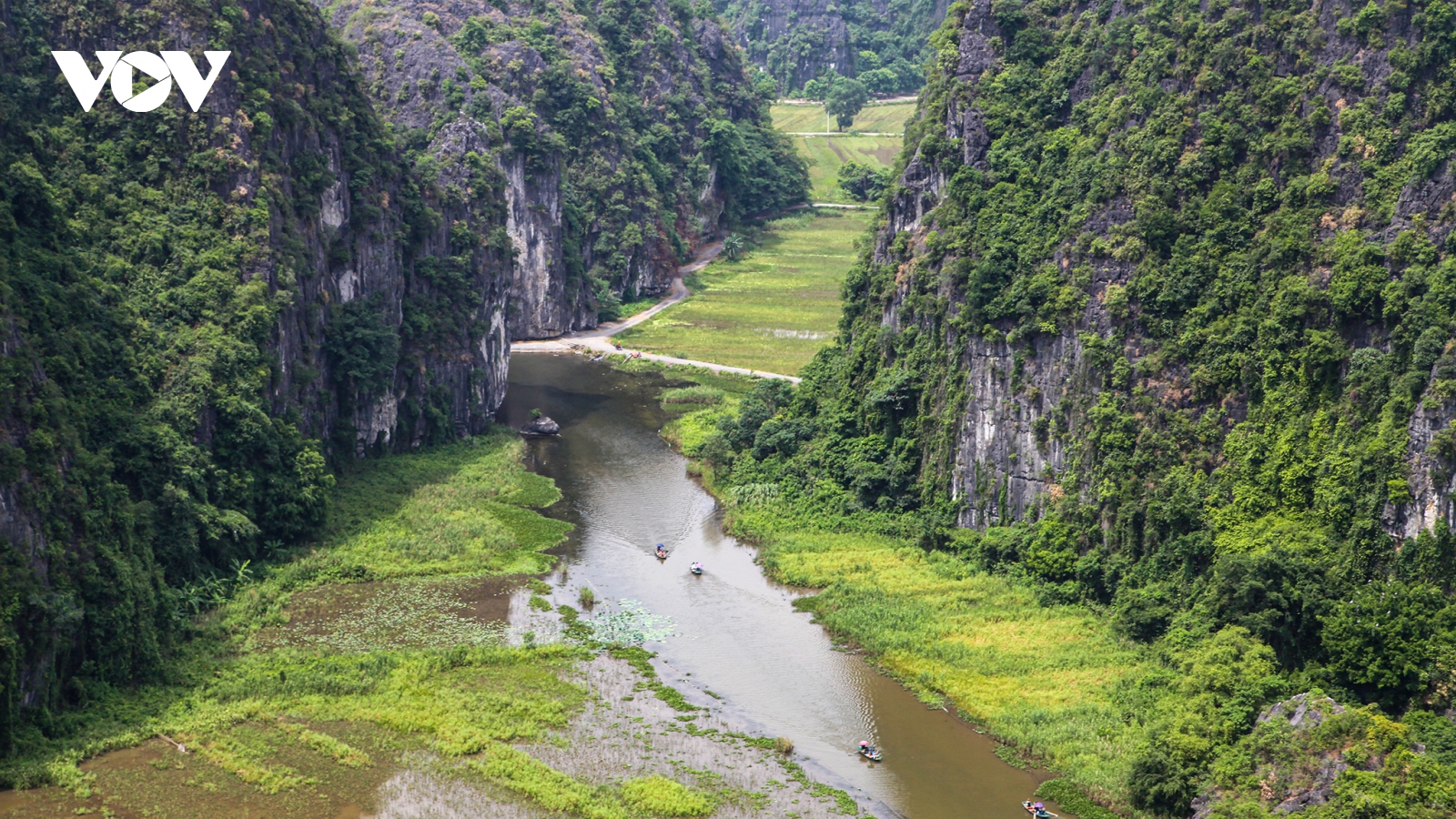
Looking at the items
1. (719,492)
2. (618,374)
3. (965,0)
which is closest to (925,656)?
(719,492)

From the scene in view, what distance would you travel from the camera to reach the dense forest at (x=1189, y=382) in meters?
51.4

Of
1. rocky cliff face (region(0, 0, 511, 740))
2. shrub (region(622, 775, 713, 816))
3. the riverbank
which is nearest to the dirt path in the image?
rocky cliff face (region(0, 0, 511, 740))

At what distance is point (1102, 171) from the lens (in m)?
72.8

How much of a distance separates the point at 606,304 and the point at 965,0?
53044mm

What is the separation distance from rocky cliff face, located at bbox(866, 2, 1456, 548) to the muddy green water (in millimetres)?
13779

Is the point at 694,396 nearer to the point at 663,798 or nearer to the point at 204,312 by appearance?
the point at 204,312

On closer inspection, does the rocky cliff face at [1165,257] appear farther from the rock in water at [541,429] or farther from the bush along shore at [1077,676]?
the rock in water at [541,429]

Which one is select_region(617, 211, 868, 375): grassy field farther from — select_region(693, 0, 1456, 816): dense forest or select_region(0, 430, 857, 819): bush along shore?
select_region(0, 430, 857, 819): bush along shore

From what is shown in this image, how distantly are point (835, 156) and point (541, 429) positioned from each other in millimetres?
100232

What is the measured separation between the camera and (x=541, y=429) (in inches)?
3903

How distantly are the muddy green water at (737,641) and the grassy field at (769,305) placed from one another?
68.8 feet

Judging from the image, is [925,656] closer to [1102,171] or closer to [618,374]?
[1102,171]

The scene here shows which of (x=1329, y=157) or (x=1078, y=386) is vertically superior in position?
(x=1329, y=157)

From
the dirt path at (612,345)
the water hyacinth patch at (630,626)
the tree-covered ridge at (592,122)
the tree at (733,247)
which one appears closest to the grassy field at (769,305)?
the tree at (733,247)
